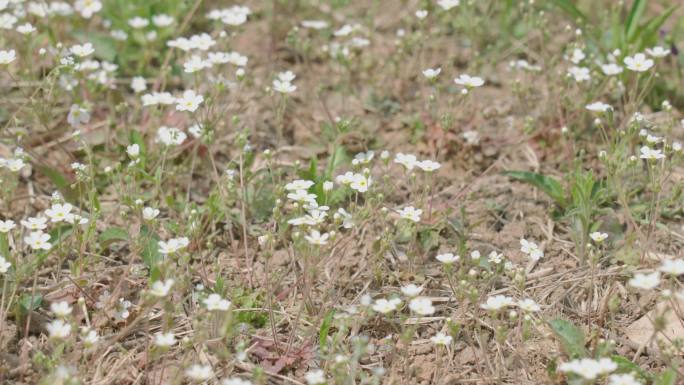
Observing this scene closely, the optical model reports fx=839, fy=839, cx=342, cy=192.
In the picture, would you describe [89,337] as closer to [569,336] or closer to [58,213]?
[58,213]

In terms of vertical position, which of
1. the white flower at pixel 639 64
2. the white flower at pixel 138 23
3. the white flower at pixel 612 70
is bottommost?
the white flower at pixel 138 23

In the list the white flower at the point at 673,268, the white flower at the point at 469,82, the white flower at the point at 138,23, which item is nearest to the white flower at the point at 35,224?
the white flower at the point at 138,23

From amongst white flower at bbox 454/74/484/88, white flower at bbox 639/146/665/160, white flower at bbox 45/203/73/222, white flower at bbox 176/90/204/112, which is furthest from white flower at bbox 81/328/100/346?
white flower at bbox 639/146/665/160

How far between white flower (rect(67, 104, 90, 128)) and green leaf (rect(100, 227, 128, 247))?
86 centimetres

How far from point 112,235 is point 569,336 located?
216 cm

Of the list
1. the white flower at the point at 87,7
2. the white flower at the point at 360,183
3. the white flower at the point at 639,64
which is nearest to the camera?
the white flower at the point at 360,183

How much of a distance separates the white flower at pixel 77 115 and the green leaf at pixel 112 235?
0.86 m

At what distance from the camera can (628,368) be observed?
333 cm

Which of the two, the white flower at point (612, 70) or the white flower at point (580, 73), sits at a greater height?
the white flower at point (612, 70)

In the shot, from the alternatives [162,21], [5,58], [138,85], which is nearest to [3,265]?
[5,58]

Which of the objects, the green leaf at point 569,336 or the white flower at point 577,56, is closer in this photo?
the green leaf at point 569,336

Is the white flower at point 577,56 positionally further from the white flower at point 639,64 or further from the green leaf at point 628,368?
the green leaf at point 628,368

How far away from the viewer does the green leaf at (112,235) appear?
13.2ft

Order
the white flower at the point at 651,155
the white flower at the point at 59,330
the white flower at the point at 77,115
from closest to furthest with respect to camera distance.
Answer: the white flower at the point at 59,330, the white flower at the point at 651,155, the white flower at the point at 77,115
